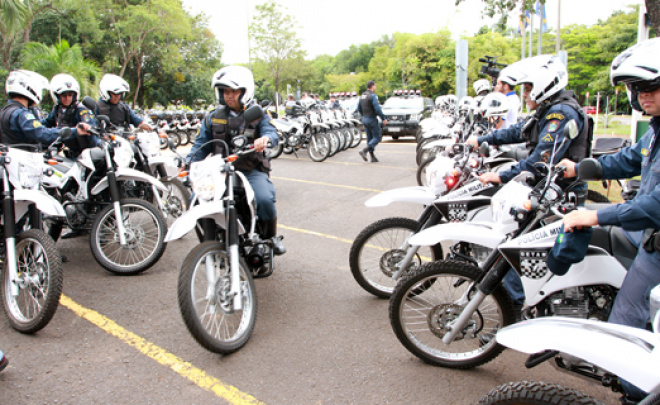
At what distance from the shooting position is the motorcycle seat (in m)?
2.79

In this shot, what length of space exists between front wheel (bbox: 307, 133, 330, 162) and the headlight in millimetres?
9222

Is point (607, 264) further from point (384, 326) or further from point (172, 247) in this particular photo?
point (172, 247)

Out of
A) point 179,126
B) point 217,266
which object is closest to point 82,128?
point 217,266

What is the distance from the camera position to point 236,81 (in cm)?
421

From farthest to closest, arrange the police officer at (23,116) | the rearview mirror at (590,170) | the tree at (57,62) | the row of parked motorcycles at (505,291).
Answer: the tree at (57,62)
the police officer at (23,116)
the rearview mirror at (590,170)
the row of parked motorcycles at (505,291)

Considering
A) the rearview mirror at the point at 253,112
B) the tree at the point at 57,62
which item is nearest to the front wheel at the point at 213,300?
the rearview mirror at the point at 253,112

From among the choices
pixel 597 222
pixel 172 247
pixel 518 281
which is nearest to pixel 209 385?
pixel 518 281

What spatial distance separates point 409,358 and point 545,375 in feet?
2.92

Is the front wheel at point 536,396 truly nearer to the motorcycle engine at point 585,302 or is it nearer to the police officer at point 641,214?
the police officer at point 641,214

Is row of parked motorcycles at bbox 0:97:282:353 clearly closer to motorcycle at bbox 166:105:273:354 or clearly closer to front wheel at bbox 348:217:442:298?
motorcycle at bbox 166:105:273:354

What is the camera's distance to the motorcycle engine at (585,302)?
110 inches

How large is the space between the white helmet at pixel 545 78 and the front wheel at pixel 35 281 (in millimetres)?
4017

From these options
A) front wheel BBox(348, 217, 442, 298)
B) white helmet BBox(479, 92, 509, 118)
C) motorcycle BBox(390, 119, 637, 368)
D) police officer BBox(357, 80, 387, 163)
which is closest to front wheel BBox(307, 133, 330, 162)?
police officer BBox(357, 80, 387, 163)

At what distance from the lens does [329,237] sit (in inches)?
251
